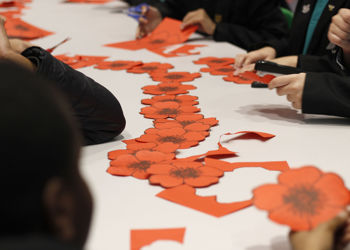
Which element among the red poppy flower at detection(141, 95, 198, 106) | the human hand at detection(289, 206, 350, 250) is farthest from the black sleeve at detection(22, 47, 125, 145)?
the human hand at detection(289, 206, 350, 250)

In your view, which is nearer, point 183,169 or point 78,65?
point 183,169

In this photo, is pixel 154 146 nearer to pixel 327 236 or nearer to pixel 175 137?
pixel 175 137

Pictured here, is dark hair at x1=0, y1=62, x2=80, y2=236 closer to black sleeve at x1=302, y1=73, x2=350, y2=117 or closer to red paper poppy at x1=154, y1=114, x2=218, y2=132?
red paper poppy at x1=154, y1=114, x2=218, y2=132

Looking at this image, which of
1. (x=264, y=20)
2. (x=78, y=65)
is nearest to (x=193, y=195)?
(x=78, y=65)

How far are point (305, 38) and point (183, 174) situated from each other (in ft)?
3.08

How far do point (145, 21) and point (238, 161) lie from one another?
48.6 inches

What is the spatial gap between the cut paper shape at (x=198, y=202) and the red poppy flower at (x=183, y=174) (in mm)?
16

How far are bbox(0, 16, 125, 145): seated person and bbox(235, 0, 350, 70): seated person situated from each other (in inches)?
23.4

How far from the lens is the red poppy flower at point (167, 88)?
1216 millimetres

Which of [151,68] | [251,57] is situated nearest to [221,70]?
[251,57]

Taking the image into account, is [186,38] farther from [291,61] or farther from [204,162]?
[204,162]

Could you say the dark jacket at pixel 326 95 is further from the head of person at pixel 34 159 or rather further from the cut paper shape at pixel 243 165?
the head of person at pixel 34 159

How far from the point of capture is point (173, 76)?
1.37 m

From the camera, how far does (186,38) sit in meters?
1.85
